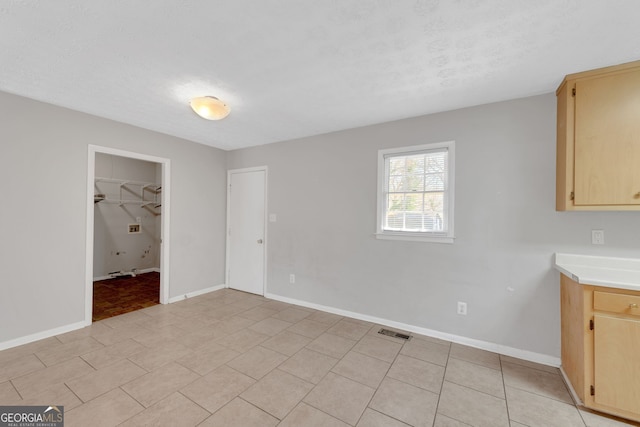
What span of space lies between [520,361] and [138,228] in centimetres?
694

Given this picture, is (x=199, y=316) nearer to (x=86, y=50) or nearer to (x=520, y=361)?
(x=86, y=50)

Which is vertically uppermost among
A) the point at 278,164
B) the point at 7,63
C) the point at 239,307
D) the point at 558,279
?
the point at 7,63

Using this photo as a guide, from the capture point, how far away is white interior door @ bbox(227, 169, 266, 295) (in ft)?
14.2

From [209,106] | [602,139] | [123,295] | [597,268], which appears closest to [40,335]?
[123,295]

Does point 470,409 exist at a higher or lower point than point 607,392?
lower

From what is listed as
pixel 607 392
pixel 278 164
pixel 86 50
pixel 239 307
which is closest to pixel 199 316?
pixel 239 307

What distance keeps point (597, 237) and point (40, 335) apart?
541 centimetres

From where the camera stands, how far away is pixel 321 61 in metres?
1.96

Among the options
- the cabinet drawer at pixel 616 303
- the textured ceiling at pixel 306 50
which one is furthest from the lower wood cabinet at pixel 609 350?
the textured ceiling at pixel 306 50

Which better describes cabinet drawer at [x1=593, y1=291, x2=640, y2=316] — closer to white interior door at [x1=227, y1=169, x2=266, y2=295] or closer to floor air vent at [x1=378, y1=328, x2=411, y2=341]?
floor air vent at [x1=378, y1=328, x2=411, y2=341]

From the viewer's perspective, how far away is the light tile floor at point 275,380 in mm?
1751

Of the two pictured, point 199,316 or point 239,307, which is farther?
point 239,307

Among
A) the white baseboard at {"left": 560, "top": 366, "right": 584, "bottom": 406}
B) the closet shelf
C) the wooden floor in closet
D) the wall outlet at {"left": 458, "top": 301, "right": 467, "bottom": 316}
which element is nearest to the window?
the wall outlet at {"left": 458, "top": 301, "right": 467, "bottom": 316}

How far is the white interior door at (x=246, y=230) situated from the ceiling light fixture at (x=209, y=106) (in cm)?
175
